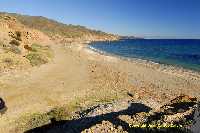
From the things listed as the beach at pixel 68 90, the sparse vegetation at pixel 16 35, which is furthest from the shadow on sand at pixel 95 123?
the sparse vegetation at pixel 16 35

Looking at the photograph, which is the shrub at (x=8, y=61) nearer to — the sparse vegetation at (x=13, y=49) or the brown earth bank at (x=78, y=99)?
the brown earth bank at (x=78, y=99)

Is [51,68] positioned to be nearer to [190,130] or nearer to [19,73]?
[19,73]

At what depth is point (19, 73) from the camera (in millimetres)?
36531

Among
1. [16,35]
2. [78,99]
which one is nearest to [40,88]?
[78,99]

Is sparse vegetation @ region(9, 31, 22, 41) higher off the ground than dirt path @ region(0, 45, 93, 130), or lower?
higher

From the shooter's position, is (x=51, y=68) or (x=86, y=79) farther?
(x=51, y=68)

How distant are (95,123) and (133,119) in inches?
65.0

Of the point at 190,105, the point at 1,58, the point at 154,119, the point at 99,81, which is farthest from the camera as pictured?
the point at 1,58

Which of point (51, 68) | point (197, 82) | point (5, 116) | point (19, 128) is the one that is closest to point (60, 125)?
point (19, 128)

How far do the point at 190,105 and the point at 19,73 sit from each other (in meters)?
22.3

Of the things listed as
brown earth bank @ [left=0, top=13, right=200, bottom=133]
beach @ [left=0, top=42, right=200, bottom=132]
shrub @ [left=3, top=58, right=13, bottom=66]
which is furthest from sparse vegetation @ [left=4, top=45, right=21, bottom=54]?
shrub @ [left=3, top=58, right=13, bottom=66]

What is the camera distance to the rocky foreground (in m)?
15.4

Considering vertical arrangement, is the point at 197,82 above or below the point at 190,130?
below

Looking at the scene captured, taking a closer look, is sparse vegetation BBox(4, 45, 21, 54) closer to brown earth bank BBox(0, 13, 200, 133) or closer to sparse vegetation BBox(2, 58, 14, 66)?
brown earth bank BBox(0, 13, 200, 133)
